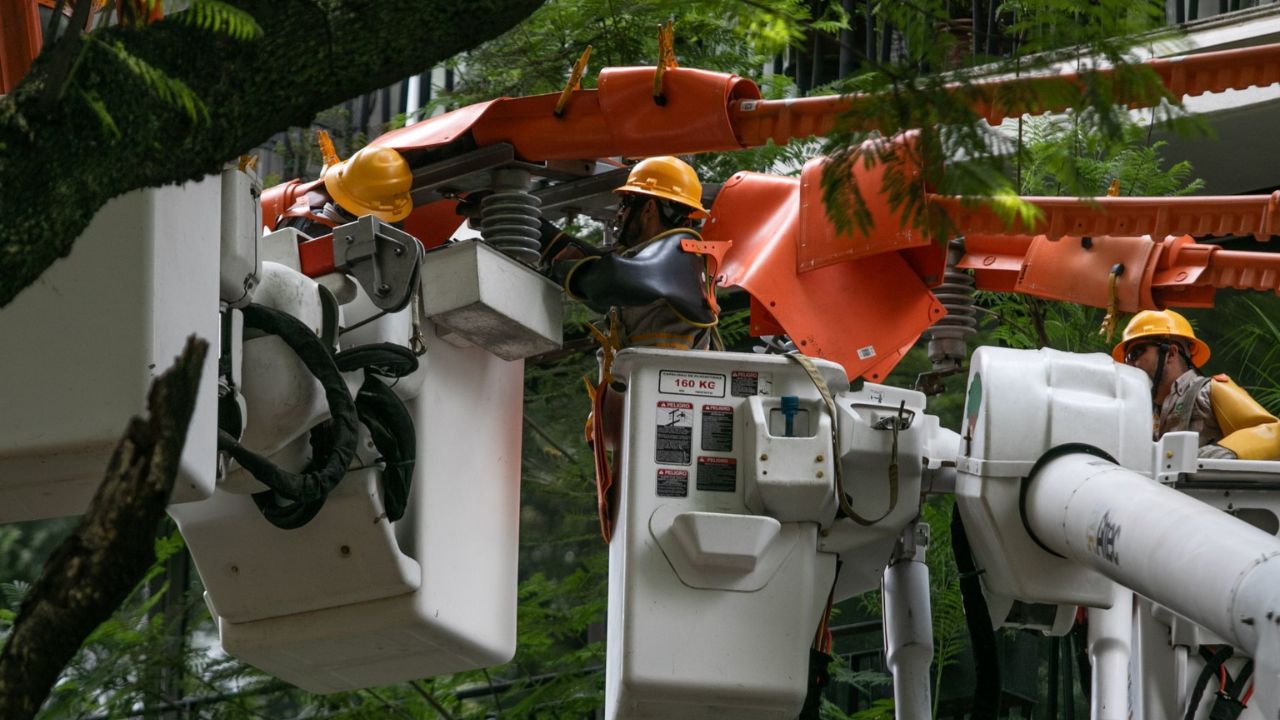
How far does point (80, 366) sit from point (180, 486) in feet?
1.58

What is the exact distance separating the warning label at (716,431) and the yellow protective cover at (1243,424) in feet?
9.85

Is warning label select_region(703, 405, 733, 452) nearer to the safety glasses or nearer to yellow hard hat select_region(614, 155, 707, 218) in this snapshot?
yellow hard hat select_region(614, 155, 707, 218)

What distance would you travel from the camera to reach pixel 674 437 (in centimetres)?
837

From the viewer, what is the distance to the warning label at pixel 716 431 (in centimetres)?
838

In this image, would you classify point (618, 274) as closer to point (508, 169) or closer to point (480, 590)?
point (508, 169)

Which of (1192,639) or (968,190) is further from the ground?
(968,190)

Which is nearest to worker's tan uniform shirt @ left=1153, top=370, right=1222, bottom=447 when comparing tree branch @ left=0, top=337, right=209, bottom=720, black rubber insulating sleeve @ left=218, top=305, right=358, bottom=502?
black rubber insulating sleeve @ left=218, top=305, right=358, bottom=502

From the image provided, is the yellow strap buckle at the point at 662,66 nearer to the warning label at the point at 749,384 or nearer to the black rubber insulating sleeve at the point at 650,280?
the black rubber insulating sleeve at the point at 650,280

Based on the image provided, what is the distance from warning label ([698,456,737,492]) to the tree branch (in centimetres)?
518

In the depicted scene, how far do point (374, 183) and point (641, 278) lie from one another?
1.27m

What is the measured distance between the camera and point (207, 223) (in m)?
5.92

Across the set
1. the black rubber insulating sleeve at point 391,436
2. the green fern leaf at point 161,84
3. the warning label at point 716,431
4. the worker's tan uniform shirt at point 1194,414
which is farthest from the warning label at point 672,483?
the green fern leaf at point 161,84

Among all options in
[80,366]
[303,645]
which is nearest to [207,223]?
[80,366]

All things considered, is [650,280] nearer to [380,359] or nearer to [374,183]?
[374,183]
